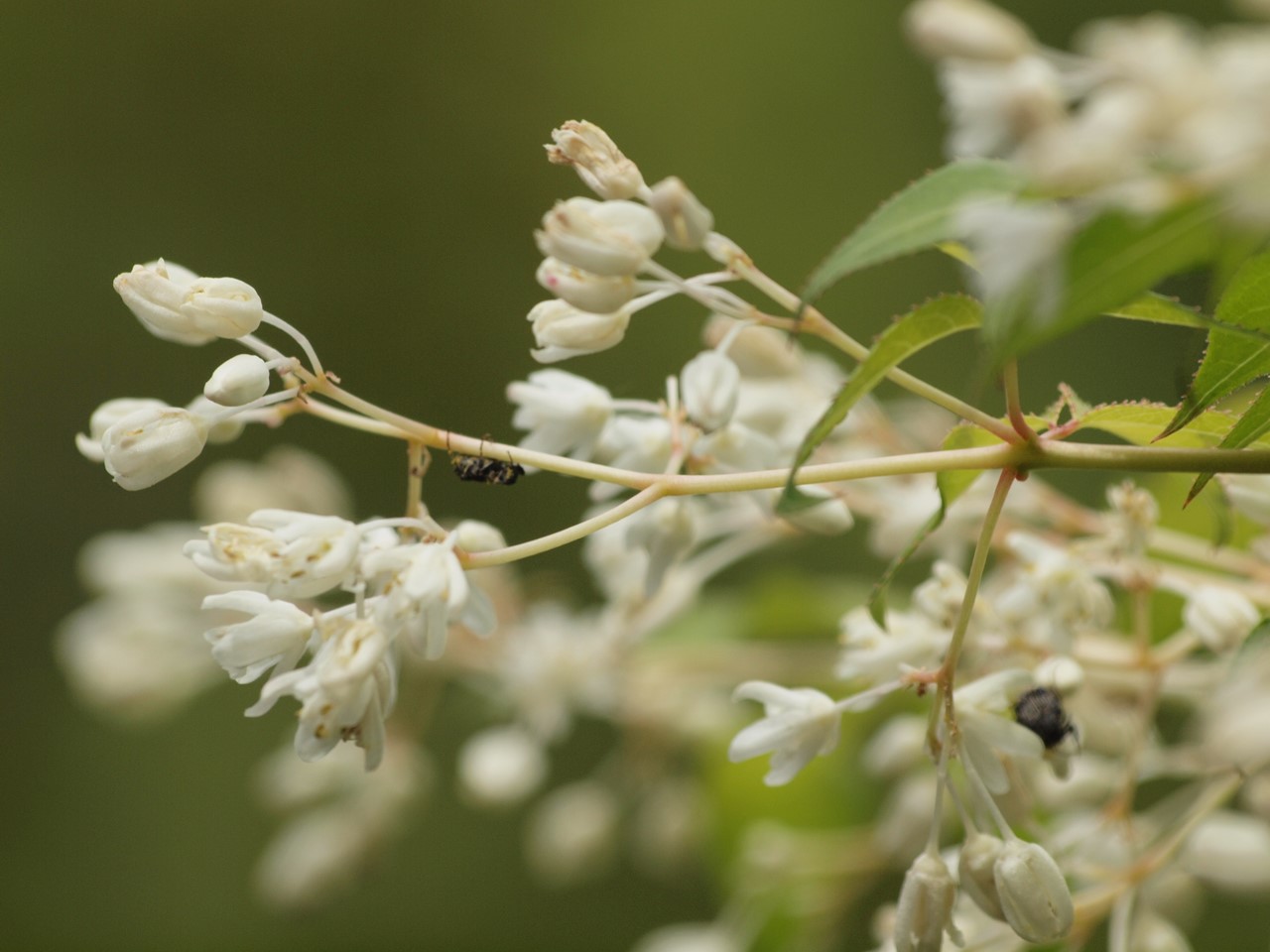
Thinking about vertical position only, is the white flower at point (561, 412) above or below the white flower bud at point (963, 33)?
below

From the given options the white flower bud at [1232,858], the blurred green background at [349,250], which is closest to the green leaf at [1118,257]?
the white flower bud at [1232,858]

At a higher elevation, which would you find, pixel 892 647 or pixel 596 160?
pixel 596 160

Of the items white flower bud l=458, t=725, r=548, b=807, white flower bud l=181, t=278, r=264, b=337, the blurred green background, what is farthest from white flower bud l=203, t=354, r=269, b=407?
the blurred green background

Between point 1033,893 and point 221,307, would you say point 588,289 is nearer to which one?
point 221,307

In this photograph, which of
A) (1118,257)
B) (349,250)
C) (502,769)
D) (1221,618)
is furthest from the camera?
(349,250)

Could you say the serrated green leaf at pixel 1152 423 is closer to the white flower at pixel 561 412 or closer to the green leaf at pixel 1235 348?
the green leaf at pixel 1235 348

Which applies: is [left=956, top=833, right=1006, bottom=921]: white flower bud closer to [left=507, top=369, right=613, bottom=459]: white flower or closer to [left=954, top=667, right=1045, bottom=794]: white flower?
[left=954, top=667, right=1045, bottom=794]: white flower

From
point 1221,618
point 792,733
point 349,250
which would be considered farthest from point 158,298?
point 349,250
